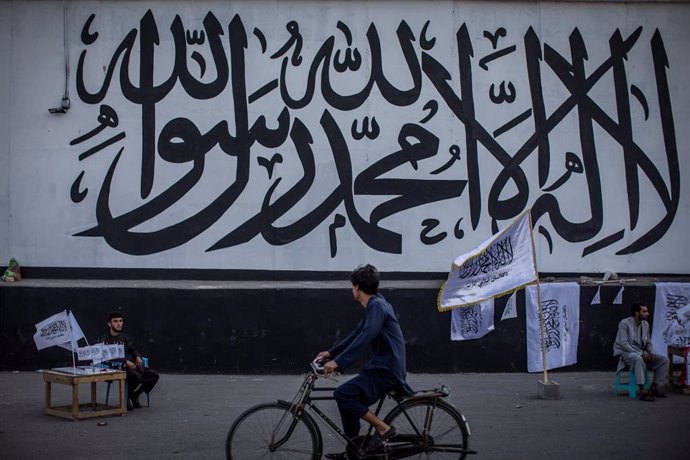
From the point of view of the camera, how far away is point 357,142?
13047mm

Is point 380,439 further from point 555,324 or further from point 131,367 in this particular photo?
point 555,324

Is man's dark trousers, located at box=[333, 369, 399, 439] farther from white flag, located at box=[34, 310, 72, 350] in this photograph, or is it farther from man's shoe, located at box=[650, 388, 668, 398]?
man's shoe, located at box=[650, 388, 668, 398]

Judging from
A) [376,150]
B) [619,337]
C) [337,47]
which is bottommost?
[619,337]

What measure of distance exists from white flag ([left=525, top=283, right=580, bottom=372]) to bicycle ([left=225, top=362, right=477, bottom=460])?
19.3 ft

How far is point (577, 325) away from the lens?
1238 centimetres

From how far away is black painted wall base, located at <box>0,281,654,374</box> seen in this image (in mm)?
12250

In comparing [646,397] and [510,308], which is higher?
[510,308]

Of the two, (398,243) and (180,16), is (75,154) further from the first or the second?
(398,243)

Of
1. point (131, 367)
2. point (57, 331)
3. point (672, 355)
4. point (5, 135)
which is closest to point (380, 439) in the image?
point (131, 367)

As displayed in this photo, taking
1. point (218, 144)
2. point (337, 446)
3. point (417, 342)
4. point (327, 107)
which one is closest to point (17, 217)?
point (218, 144)

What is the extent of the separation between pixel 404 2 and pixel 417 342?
16.6 feet

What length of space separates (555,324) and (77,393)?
6.52 m

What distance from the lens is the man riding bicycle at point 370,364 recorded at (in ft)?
20.9

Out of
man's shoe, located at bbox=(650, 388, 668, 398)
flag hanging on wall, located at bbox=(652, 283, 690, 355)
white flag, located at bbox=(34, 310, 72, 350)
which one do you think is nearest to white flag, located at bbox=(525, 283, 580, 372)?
flag hanging on wall, located at bbox=(652, 283, 690, 355)
